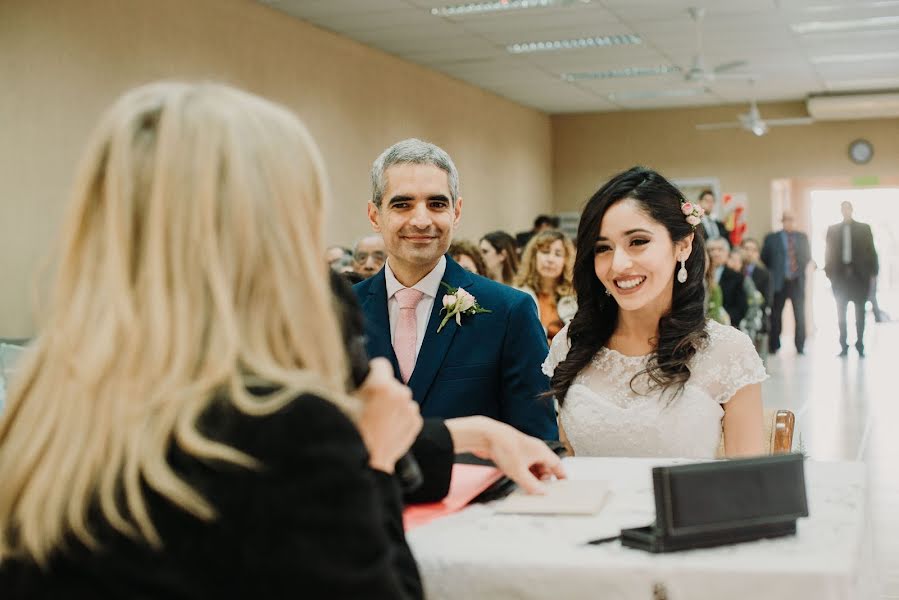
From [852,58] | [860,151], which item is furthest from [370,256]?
[860,151]

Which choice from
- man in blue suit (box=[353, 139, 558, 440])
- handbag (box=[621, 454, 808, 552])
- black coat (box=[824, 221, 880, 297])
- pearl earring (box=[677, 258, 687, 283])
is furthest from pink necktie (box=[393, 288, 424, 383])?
black coat (box=[824, 221, 880, 297])

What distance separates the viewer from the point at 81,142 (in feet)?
26.4

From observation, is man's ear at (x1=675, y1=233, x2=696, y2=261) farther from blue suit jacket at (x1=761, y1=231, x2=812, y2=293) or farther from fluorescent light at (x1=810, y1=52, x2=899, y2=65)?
blue suit jacket at (x1=761, y1=231, x2=812, y2=293)

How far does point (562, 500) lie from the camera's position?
176cm

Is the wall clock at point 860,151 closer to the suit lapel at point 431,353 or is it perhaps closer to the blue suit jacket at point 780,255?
the blue suit jacket at point 780,255

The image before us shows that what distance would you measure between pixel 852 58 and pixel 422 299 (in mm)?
12287

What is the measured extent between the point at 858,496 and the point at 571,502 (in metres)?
0.47

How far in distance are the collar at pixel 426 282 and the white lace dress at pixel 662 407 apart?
50cm

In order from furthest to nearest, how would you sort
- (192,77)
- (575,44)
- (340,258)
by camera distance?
(575,44) → (340,258) → (192,77)

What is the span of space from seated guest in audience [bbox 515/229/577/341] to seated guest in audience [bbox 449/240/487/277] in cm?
31

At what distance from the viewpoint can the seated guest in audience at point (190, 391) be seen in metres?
1.05

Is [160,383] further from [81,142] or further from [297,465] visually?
[81,142]

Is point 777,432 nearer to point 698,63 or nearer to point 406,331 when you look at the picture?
point 406,331

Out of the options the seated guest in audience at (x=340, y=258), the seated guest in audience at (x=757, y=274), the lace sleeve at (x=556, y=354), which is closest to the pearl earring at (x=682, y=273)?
the lace sleeve at (x=556, y=354)
